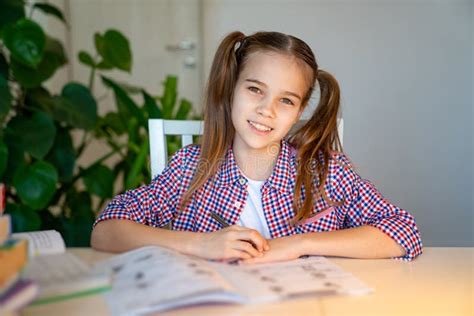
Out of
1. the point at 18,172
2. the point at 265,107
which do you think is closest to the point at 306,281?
the point at 265,107

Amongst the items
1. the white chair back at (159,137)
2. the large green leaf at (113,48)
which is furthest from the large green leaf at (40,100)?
the white chair back at (159,137)

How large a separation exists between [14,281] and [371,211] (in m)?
0.82

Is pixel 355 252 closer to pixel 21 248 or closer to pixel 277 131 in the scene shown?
pixel 277 131

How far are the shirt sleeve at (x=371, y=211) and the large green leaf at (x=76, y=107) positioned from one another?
3.66 feet

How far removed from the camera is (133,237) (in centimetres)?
99

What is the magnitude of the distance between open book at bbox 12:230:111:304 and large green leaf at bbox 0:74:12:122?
1.07 m

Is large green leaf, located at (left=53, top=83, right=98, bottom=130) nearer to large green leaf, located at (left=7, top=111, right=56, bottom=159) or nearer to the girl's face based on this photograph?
large green leaf, located at (left=7, top=111, right=56, bottom=159)

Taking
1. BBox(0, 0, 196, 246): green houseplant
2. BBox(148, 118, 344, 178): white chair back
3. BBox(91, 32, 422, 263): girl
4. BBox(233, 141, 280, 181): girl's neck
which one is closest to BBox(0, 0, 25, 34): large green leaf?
BBox(0, 0, 196, 246): green houseplant

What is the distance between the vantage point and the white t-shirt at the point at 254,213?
123 cm

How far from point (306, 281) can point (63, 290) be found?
0.34 m

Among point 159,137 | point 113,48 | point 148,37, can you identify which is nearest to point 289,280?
point 159,137

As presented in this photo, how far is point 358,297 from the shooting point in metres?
0.72

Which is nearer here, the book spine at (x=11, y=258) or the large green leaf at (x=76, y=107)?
the book spine at (x=11, y=258)

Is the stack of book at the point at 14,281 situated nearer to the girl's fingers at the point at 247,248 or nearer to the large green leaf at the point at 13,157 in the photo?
the girl's fingers at the point at 247,248
